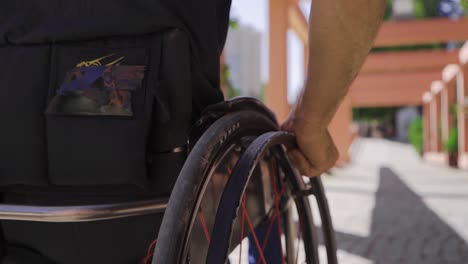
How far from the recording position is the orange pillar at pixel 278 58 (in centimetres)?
1005

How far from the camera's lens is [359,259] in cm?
409

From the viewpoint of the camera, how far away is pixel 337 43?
1442mm

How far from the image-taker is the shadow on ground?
165 inches

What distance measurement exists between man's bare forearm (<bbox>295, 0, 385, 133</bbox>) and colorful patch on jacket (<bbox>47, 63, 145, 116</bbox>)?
486mm

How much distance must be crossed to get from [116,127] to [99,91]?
0.08 m

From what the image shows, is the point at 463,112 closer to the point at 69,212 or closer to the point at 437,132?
the point at 437,132

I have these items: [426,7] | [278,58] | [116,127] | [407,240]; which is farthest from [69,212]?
[426,7]

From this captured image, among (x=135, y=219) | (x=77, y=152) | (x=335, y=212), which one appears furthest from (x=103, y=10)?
(x=335, y=212)

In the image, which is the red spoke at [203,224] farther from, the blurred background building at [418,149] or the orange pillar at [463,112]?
the orange pillar at [463,112]

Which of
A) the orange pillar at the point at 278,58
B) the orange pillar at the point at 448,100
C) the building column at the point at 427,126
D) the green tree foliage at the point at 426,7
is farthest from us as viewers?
the green tree foliage at the point at 426,7

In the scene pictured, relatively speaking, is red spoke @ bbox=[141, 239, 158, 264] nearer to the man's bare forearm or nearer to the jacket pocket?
the jacket pocket

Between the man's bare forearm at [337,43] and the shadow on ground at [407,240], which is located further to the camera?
the shadow on ground at [407,240]

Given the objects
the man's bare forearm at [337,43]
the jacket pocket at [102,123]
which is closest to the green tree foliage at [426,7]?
the man's bare forearm at [337,43]

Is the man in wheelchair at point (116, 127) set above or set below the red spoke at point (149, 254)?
above
